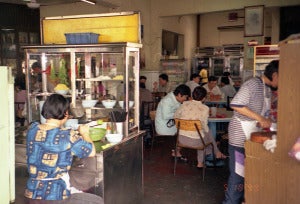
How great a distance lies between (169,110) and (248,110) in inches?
96.3

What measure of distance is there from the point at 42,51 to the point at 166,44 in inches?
308

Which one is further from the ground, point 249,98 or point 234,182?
point 249,98

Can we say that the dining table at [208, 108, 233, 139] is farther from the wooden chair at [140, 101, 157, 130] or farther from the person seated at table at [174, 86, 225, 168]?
the wooden chair at [140, 101, 157, 130]

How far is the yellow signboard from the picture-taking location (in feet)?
12.2

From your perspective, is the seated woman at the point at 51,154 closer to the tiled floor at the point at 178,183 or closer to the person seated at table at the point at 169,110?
the tiled floor at the point at 178,183

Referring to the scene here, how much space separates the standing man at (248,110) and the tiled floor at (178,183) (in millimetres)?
1050

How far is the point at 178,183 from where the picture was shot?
4.67 m

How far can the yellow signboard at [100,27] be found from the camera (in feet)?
12.2

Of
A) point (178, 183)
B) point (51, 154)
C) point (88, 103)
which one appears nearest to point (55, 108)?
point (51, 154)

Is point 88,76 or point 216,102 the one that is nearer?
point 88,76

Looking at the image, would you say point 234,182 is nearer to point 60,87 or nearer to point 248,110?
point 248,110

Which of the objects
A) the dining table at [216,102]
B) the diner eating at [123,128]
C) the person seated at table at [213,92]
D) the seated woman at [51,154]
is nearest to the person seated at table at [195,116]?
the diner eating at [123,128]

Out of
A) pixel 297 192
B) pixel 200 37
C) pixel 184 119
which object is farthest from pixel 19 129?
pixel 200 37

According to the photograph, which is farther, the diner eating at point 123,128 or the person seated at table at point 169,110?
the person seated at table at point 169,110
